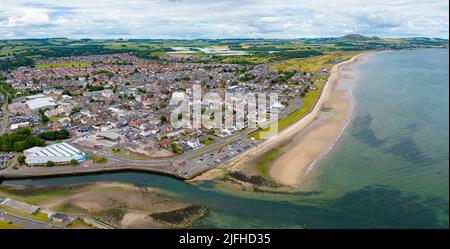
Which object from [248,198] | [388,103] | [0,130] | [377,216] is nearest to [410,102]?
[388,103]

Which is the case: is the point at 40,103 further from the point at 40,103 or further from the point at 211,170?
the point at 211,170

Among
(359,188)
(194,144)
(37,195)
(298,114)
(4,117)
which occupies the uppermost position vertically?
(4,117)

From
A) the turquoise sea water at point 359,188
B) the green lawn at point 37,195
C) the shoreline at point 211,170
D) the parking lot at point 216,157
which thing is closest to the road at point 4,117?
the shoreline at point 211,170

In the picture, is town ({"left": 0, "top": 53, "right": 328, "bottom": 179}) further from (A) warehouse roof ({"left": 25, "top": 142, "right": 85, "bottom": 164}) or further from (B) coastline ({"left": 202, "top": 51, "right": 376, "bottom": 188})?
(B) coastline ({"left": 202, "top": 51, "right": 376, "bottom": 188})

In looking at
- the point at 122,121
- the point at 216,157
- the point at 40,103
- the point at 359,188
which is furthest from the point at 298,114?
the point at 40,103

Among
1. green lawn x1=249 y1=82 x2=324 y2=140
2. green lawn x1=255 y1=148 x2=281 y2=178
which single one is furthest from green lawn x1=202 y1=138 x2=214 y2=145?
green lawn x1=255 y1=148 x2=281 y2=178
